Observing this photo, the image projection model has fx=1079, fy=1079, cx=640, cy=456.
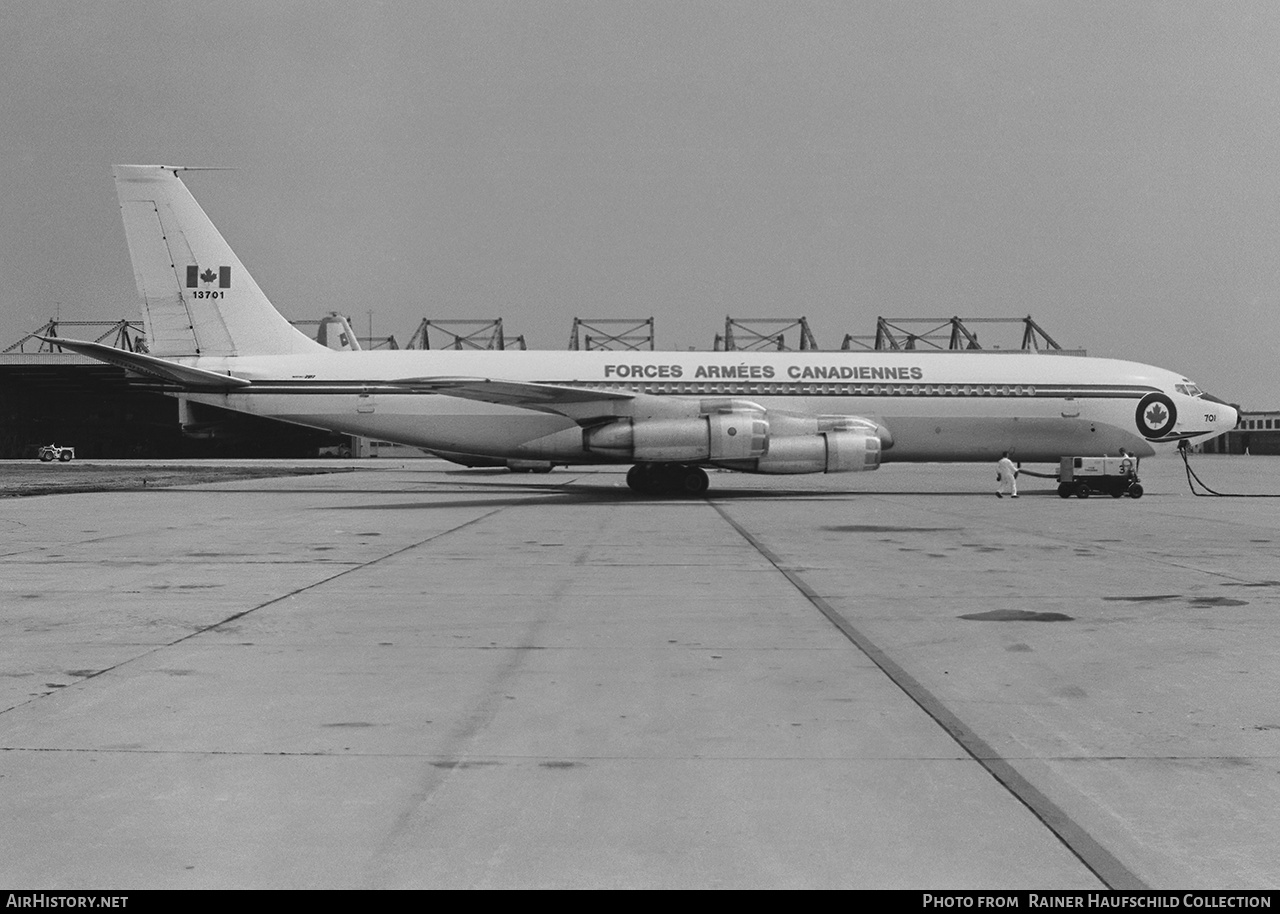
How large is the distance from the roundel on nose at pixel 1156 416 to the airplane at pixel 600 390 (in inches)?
1.5

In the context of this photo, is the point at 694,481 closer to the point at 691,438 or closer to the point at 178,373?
the point at 691,438

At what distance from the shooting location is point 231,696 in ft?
20.6

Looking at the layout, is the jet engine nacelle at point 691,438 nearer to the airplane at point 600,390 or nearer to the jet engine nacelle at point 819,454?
the airplane at point 600,390

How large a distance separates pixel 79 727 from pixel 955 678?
5086 mm

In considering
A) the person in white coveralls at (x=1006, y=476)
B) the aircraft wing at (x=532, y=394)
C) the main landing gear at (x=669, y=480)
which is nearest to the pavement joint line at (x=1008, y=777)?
the aircraft wing at (x=532, y=394)

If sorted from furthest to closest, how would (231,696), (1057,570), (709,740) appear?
(1057,570)
(231,696)
(709,740)

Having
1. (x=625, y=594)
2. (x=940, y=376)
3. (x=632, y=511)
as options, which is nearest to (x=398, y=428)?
(x=632, y=511)

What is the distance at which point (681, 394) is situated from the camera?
2747 cm

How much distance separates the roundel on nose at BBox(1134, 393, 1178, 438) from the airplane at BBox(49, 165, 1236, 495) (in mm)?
38

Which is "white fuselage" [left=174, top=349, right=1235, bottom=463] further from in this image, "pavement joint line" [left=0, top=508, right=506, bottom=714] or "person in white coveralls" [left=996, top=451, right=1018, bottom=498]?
"pavement joint line" [left=0, top=508, right=506, bottom=714]

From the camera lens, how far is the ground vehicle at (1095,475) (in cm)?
2795

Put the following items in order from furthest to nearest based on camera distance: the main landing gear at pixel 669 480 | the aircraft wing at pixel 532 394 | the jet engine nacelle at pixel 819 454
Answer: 1. the main landing gear at pixel 669 480
2. the jet engine nacelle at pixel 819 454
3. the aircraft wing at pixel 532 394

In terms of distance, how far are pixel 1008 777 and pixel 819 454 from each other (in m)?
21.1
